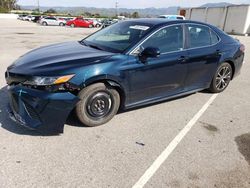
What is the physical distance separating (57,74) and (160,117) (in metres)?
1.92

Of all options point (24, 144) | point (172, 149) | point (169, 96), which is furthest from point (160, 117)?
point (24, 144)

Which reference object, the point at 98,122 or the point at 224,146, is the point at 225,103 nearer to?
the point at 224,146

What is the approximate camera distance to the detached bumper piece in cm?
328

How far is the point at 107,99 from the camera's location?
12.8 ft

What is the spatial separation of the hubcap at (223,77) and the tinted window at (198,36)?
0.81 metres

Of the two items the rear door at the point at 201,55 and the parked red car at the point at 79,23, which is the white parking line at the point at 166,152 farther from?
the parked red car at the point at 79,23

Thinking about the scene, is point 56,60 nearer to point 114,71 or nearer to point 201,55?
point 114,71

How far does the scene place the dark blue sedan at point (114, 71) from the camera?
11.0 feet

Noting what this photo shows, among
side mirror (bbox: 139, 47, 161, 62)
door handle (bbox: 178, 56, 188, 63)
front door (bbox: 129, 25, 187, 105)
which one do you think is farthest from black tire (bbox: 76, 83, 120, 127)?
door handle (bbox: 178, 56, 188, 63)

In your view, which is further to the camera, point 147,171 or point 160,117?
point 160,117

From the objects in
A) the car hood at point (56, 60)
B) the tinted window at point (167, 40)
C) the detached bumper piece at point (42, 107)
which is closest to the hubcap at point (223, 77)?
the tinted window at point (167, 40)

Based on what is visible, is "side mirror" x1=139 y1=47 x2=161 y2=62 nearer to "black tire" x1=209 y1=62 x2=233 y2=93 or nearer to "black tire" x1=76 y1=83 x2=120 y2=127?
"black tire" x1=76 y1=83 x2=120 y2=127

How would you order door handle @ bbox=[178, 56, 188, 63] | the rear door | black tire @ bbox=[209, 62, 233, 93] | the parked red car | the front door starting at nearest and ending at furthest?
1. the front door
2. door handle @ bbox=[178, 56, 188, 63]
3. the rear door
4. black tire @ bbox=[209, 62, 233, 93]
5. the parked red car

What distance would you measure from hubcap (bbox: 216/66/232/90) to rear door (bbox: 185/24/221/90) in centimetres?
34
